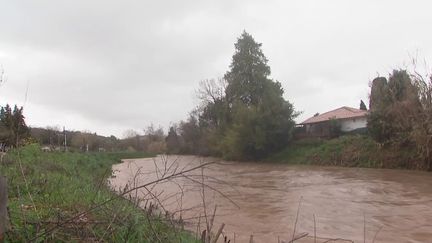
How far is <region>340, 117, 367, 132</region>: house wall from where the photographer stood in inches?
1468

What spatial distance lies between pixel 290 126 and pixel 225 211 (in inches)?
1057

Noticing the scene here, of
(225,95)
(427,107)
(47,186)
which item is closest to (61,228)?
(47,186)

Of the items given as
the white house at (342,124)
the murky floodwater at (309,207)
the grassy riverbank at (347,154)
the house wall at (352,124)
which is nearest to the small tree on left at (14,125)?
the murky floodwater at (309,207)

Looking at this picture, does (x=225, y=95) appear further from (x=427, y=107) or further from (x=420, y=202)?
(x=420, y=202)

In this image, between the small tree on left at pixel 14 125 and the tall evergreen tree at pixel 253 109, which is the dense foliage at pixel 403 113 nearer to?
the tall evergreen tree at pixel 253 109

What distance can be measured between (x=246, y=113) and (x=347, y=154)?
982 cm

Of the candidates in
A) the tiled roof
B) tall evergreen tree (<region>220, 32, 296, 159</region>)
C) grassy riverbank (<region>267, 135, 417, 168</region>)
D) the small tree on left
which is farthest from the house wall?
the small tree on left

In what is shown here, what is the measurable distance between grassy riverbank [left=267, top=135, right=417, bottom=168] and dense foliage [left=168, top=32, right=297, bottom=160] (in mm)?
1821

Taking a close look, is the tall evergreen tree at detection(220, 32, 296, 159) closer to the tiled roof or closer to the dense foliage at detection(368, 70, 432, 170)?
the tiled roof

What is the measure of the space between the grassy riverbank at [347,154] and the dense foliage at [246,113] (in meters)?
1.82

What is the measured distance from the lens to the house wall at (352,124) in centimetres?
3729

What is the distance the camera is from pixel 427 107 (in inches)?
920

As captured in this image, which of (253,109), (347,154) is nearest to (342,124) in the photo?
(253,109)

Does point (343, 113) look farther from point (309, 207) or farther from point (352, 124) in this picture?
point (309, 207)
